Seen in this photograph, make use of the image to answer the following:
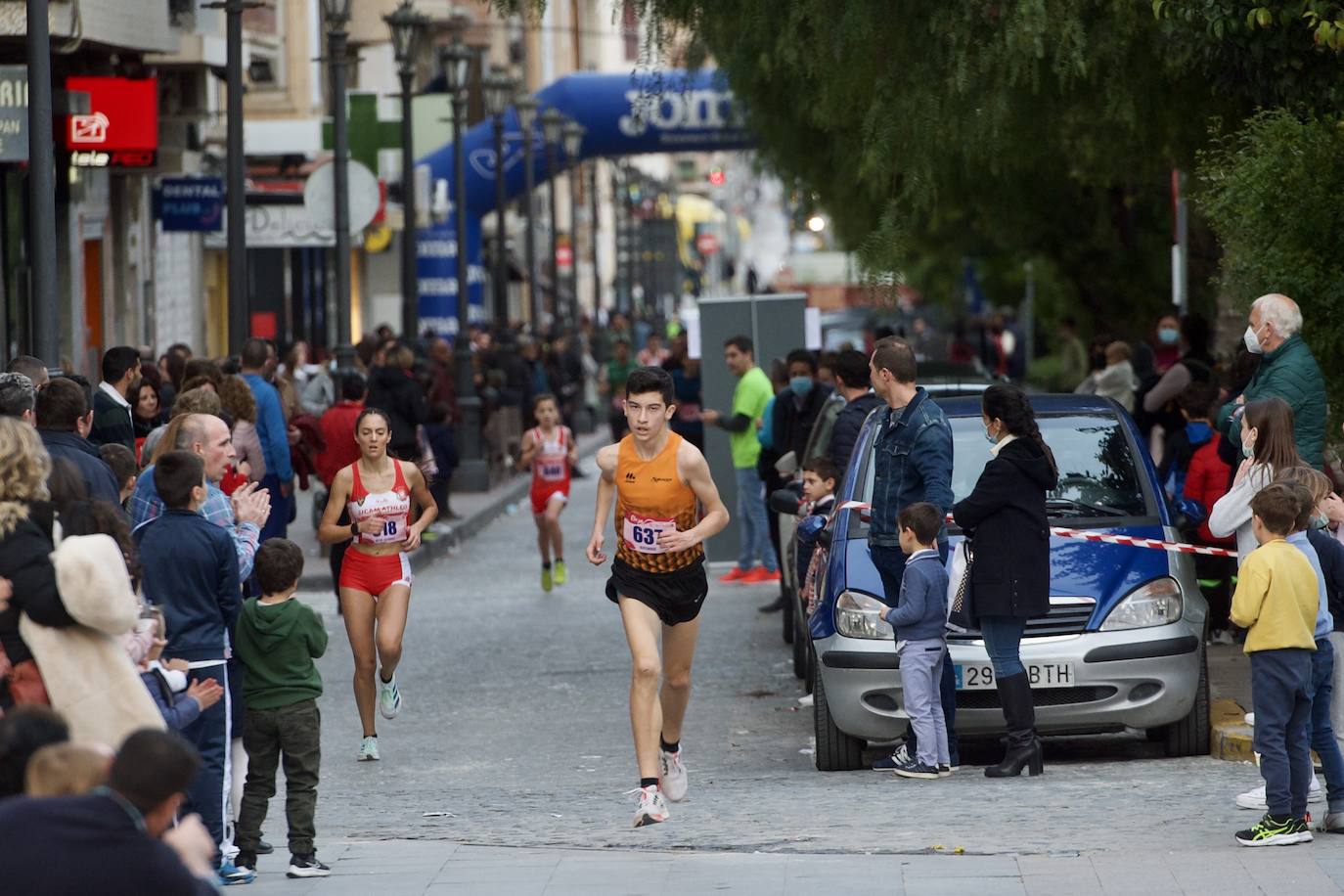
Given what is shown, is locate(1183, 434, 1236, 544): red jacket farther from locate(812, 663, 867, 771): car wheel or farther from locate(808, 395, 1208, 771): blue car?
locate(812, 663, 867, 771): car wheel

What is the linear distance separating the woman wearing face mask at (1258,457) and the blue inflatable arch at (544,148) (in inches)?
948

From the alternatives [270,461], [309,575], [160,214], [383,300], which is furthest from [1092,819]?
[383,300]

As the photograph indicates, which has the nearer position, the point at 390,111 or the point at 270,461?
the point at 270,461

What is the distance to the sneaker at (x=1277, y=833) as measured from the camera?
8469 mm

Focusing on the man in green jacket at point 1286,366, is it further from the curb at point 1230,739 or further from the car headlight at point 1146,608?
the curb at point 1230,739

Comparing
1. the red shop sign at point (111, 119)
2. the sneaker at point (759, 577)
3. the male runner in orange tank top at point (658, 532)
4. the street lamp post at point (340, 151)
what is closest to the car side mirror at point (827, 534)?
the male runner in orange tank top at point (658, 532)

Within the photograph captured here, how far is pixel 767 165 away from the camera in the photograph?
870 inches

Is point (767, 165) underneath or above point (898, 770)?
above

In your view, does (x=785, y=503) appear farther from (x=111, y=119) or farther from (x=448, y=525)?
(x=448, y=525)

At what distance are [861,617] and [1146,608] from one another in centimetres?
125

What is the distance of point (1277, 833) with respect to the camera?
8.48 meters

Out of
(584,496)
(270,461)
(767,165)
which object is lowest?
(584,496)

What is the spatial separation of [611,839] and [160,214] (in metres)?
18.9

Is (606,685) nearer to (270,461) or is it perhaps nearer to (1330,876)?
(270,461)
